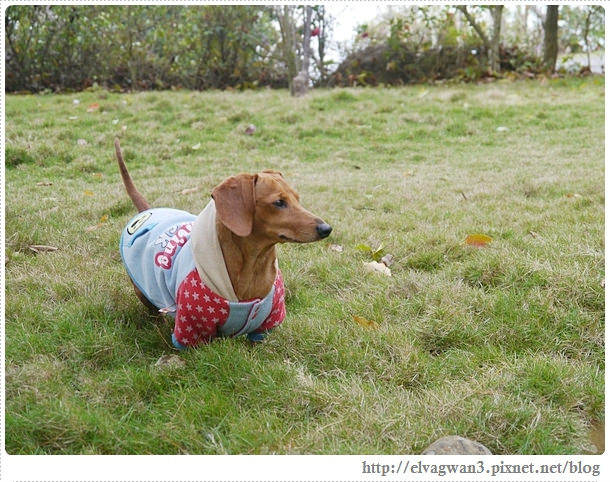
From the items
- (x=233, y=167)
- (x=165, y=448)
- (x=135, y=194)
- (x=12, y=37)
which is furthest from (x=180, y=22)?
(x=165, y=448)

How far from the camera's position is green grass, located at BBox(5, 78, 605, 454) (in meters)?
2.10

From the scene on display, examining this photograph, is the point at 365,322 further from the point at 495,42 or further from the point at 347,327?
the point at 495,42

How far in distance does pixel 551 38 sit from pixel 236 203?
457 inches

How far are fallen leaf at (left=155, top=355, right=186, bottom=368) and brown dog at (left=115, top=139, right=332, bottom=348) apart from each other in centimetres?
7

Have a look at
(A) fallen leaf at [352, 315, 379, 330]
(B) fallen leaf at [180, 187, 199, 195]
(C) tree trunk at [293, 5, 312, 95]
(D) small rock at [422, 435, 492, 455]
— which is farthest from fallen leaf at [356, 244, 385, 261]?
(C) tree trunk at [293, 5, 312, 95]

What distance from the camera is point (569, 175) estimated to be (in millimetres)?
5699

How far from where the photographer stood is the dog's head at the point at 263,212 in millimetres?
2410

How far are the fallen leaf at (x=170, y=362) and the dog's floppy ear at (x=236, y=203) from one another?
0.63 m

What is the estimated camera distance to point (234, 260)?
2557mm

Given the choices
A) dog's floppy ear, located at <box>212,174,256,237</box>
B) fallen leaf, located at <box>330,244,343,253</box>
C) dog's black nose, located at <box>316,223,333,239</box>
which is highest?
dog's floppy ear, located at <box>212,174,256,237</box>

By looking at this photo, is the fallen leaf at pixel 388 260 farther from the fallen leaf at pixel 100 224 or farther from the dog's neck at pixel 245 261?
the fallen leaf at pixel 100 224

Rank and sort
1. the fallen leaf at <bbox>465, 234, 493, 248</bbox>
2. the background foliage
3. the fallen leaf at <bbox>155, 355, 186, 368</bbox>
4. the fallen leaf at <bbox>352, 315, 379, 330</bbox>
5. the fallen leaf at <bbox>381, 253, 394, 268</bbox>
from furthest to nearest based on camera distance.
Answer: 1. the background foliage
2. the fallen leaf at <bbox>465, 234, 493, 248</bbox>
3. the fallen leaf at <bbox>381, 253, 394, 268</bbox>
4. the fallen leaf at <bbox>352, 315, 379, 330</bbox>
5. the fallen leaf at <bbox>155, 355, 186, 368</bbox>

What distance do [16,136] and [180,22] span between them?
5615 mm

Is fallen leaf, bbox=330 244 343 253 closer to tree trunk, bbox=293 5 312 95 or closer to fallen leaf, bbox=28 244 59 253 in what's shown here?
fallen leaf, bbox=28 244 59 253
